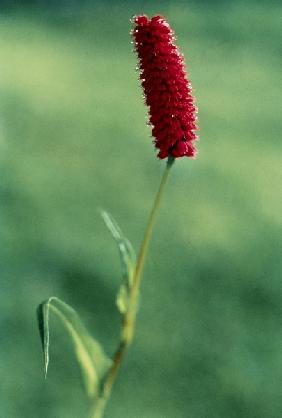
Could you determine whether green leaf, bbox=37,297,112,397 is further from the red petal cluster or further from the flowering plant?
the red petal cluster

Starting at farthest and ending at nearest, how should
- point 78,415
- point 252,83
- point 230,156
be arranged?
point 252,83
point 230,156
point 78,415

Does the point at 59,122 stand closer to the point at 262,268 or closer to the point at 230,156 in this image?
the point at 230,156

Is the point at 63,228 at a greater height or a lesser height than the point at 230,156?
lesser

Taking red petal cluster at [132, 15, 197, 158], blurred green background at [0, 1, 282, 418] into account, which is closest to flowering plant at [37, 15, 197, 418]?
red petal cluster at [132, 15, 197, 158]

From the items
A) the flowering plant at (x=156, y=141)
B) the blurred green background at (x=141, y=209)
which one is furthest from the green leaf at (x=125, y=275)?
the blurred green background at (x=141, y=209)

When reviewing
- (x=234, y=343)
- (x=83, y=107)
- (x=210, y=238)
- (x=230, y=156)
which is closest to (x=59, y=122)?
(x=83, y=107)

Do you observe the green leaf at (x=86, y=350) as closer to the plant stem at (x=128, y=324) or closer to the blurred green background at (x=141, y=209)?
the plant stem at (x=128, y=324)
